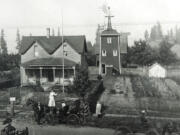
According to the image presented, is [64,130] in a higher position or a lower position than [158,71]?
lower

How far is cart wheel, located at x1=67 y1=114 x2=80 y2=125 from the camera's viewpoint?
715 inches

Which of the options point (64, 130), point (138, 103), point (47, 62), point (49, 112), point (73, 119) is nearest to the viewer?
point (64, 130)

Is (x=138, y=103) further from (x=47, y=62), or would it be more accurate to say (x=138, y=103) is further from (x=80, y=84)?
(x=47, y=62)

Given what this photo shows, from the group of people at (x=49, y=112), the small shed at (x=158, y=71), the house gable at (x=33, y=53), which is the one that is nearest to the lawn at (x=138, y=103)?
the group of people at (x=49, y=112)

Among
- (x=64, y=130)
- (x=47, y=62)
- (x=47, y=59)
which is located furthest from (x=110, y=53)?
(x=64, y=130)

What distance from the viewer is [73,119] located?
18.2m

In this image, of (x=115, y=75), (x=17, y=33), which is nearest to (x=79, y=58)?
(x=115, y=75)

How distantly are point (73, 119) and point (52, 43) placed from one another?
30022 mm

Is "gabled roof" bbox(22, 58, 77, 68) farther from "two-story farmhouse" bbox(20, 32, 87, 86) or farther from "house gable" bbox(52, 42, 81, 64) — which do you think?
"house gable" bbox(52, 42, 81, 64)

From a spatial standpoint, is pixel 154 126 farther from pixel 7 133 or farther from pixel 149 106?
pixel 149 106

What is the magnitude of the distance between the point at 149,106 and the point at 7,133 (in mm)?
14352

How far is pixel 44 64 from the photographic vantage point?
4325 cm

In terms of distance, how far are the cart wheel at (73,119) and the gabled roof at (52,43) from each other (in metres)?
27.1

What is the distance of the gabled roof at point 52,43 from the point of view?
45.2m
